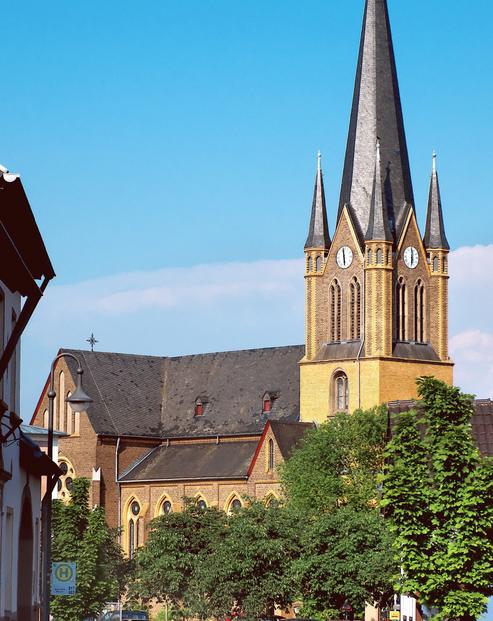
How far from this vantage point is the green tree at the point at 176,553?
81.4 meters

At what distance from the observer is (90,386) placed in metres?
120

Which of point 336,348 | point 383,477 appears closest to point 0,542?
point 383,477

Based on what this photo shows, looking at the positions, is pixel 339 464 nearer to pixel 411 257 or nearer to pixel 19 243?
pixel 411 257

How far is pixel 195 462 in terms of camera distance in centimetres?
11706

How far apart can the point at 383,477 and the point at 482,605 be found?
347 centimetres

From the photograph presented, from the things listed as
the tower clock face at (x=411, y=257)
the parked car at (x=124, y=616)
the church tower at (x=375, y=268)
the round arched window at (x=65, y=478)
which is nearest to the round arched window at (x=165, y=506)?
the round arched window at (x=65, y=478)

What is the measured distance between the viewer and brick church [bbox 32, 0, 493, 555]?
→ 105125mm

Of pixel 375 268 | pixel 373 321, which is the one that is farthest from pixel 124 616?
pixel 375 268

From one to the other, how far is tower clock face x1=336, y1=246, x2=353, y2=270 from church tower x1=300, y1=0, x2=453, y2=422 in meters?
0.06

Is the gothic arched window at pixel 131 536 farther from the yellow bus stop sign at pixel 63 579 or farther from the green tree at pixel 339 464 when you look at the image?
the yellow bus stop sign at pixel 63 579

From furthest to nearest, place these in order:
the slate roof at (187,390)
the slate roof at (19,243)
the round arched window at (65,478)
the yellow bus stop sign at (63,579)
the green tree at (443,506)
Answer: the round arched window at (65,478) < the slate roof at (187,390) < the green tree at (443,506) < the yellow bus stop sign at (63,579) < the slate roof at (19,243)

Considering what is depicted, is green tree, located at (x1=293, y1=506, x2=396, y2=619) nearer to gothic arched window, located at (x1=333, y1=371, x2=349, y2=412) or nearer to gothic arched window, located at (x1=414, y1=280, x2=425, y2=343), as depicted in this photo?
gothic arched window, located at (x1=333, y1=371, x2=349, y2=412)

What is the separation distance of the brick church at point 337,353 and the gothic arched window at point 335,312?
90 mm

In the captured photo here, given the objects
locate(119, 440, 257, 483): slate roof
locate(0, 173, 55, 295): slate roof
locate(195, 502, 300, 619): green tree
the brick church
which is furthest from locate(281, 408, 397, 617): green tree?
locate(0, 173, 55, 295): slate roof
